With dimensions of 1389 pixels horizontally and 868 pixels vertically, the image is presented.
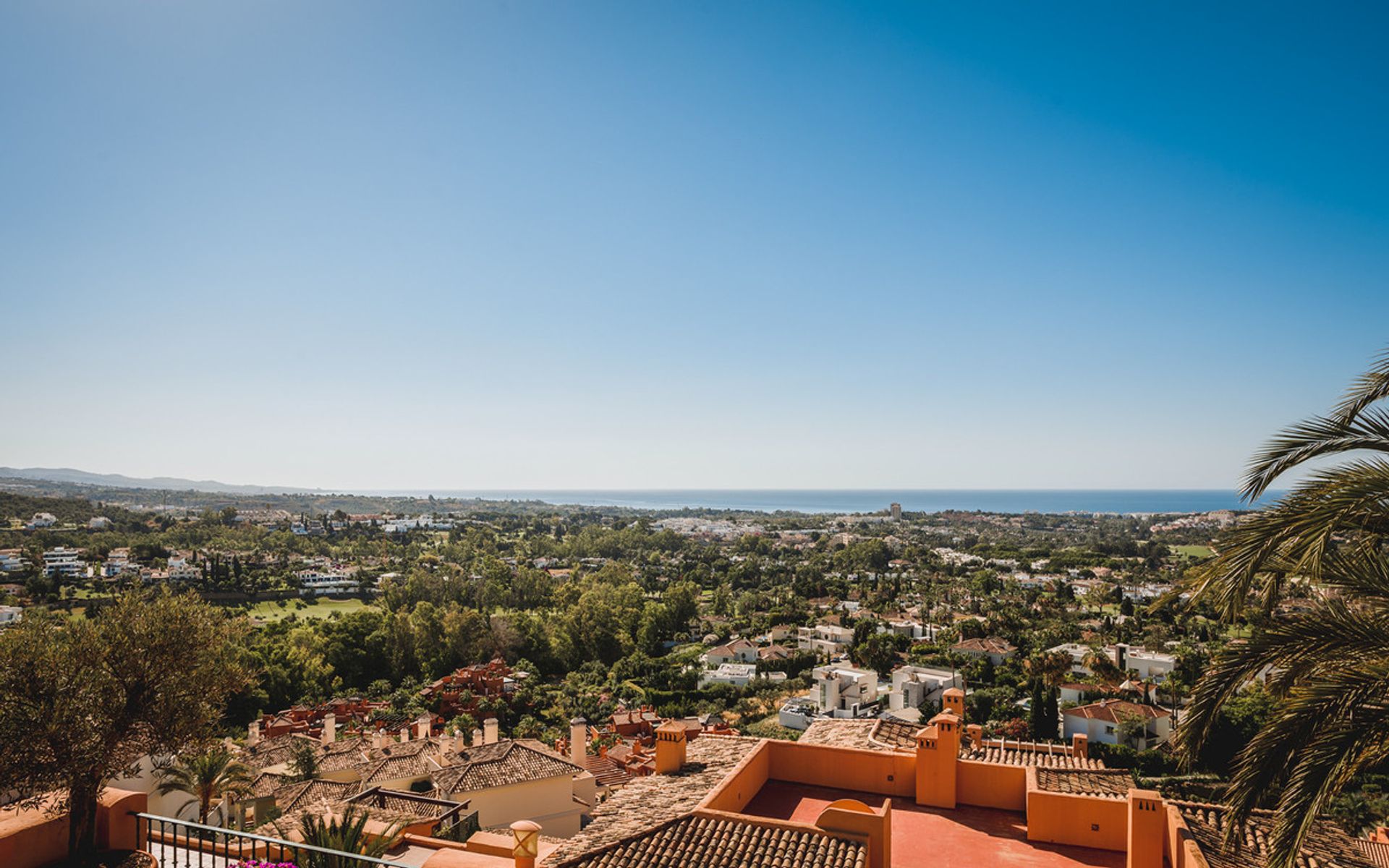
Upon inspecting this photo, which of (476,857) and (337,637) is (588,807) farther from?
(337,637)

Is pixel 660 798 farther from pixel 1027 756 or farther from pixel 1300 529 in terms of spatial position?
pixel 1300 529

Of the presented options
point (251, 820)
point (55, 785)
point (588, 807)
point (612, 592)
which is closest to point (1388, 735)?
point (55, 785)

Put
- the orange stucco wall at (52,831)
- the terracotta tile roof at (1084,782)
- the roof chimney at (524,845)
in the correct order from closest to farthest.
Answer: the roof chimney at (524,845) → the orange stucco wall at (52,831) → the terracotta tile roof at (1084,782)

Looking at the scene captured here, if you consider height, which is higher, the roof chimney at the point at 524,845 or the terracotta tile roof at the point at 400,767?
the roof chimney at the point at 524,845

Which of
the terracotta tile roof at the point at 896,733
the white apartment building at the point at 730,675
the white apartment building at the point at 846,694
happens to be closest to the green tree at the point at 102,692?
the terracotta tile roof at the point at 896,733

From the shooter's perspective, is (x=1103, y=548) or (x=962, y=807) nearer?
(x=962, y=807)

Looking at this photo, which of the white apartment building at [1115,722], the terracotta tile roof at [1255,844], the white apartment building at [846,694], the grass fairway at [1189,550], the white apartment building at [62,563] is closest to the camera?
the terracotta tile roof at [1255,844]

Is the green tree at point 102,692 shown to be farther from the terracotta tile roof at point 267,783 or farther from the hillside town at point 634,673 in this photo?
the terracotta tile roof at point 267,783

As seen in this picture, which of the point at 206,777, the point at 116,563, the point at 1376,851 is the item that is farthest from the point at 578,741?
the point at 116,563
